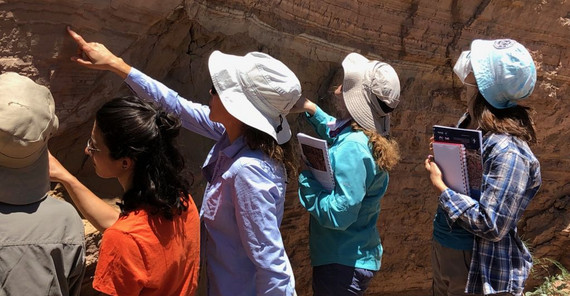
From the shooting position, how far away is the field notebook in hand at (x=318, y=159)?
2742mm

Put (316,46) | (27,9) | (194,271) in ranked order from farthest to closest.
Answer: (316,46), (27,9), (194,271)

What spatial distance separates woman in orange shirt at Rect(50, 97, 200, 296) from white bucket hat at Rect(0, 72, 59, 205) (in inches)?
6.4

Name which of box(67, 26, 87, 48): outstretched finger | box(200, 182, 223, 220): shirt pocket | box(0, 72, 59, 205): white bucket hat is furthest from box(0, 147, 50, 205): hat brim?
box(67, 26, 87, 48): outstretched finger

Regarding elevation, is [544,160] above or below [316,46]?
below

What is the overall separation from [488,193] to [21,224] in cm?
166

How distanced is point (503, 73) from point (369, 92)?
55cm

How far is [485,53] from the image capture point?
107 inches

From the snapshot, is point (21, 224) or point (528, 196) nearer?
point (21, 224)

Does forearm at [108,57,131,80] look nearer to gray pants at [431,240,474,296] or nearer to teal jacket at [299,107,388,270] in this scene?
teal jacket at [299,107,388,270]

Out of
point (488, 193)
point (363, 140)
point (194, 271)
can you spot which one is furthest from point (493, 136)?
point (194, 271)

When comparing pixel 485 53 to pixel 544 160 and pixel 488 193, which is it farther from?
pixel 544 160

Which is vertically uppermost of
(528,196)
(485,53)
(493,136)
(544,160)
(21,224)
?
(485,53)

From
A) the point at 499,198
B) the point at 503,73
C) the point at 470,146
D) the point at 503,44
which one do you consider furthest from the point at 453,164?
the point at 503,44

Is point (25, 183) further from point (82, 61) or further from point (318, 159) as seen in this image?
point (318, 159)
